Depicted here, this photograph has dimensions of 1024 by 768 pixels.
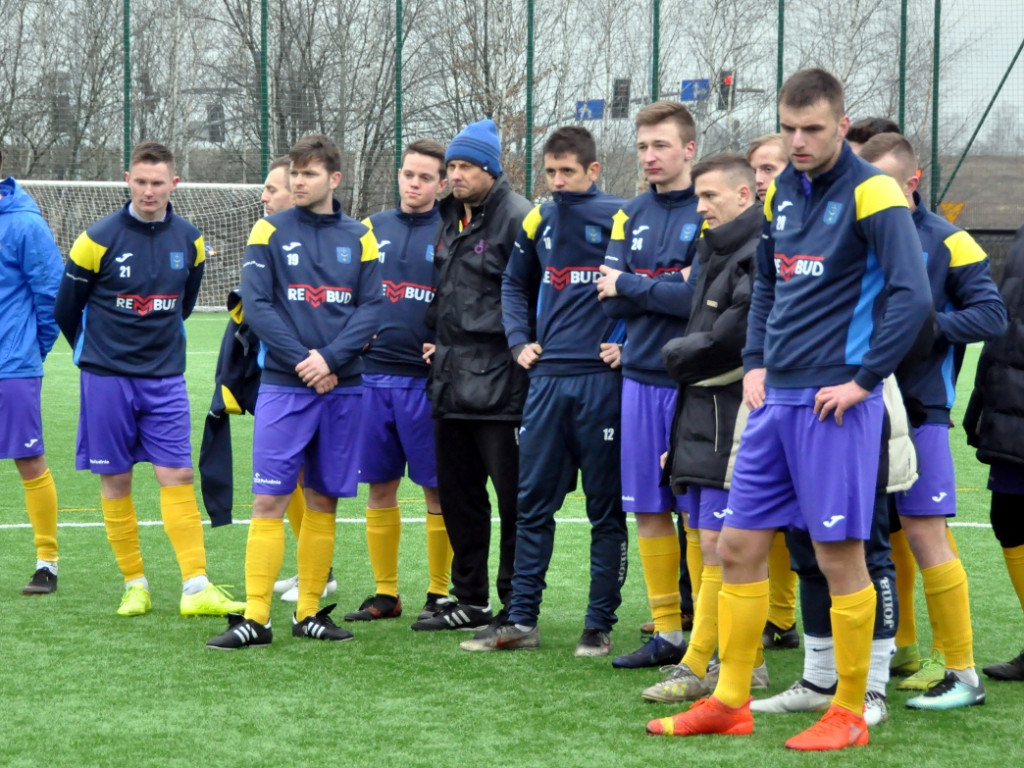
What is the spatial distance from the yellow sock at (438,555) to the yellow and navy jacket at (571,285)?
3.55 ft

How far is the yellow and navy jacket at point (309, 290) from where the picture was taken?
5.39m

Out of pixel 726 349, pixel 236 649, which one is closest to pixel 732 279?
pixel 726 349

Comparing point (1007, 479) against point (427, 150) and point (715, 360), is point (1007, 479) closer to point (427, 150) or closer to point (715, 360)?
point (715, 360)

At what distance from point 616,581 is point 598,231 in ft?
4.52

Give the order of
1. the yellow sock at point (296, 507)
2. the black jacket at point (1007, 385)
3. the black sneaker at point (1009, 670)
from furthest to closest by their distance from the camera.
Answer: the yellow sock at point (296, 507), the black sneaker at point (1009, 670), the black jacket at point (1007, 385)

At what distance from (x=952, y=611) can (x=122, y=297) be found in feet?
12.2

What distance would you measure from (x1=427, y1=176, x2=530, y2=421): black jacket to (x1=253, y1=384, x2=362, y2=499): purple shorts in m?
0.41

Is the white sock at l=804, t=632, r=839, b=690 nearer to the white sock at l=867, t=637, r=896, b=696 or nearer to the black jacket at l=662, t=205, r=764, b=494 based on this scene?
the white sock at l=867, t=637, r=896, b=696

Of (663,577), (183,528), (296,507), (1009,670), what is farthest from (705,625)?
(296,507)

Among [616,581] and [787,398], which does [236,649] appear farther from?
[787,398]

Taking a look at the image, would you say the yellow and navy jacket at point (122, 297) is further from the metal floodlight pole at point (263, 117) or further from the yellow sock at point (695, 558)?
the metal floodlight pole at point (263, 117)

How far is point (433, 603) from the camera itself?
5.89m

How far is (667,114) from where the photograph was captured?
4.92 metres

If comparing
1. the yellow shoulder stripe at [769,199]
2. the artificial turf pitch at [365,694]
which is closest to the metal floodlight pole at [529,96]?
the artificial turf pitch at [365,694]
